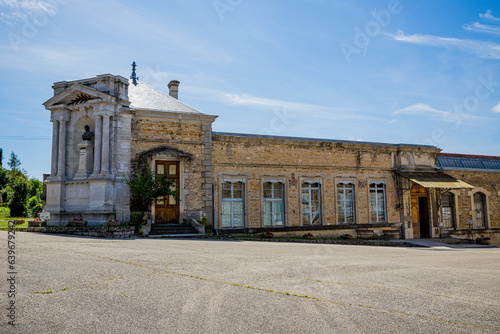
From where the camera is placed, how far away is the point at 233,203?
53.0 feet

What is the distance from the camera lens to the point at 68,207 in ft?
47.1

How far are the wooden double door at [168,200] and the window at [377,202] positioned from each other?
370 inches

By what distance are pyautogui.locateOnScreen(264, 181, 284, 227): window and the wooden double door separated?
12.8 ft

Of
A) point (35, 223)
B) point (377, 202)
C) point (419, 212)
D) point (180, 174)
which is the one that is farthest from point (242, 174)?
point (419, 212)

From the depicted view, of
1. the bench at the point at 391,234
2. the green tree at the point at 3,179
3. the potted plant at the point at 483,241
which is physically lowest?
the potted plant at the point at 483,241

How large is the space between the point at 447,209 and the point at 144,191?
15.2 meters

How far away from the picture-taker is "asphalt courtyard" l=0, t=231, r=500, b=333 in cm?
391

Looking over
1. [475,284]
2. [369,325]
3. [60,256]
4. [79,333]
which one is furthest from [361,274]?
[60,256]

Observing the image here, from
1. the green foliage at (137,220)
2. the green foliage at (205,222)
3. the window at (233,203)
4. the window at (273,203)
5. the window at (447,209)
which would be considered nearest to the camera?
the green foliage at (137,220)

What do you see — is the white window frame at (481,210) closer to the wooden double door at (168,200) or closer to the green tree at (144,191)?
the wooden double door at (168,200)

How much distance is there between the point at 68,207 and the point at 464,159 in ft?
63.8

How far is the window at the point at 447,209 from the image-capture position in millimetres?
20047

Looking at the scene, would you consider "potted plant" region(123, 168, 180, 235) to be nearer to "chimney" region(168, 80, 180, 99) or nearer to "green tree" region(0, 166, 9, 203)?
"chimney" region(168, 80, 180, 99)

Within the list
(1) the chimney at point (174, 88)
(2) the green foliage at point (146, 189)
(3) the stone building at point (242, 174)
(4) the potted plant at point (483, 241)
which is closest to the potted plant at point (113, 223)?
(3) the stone building at point (242, 174)
